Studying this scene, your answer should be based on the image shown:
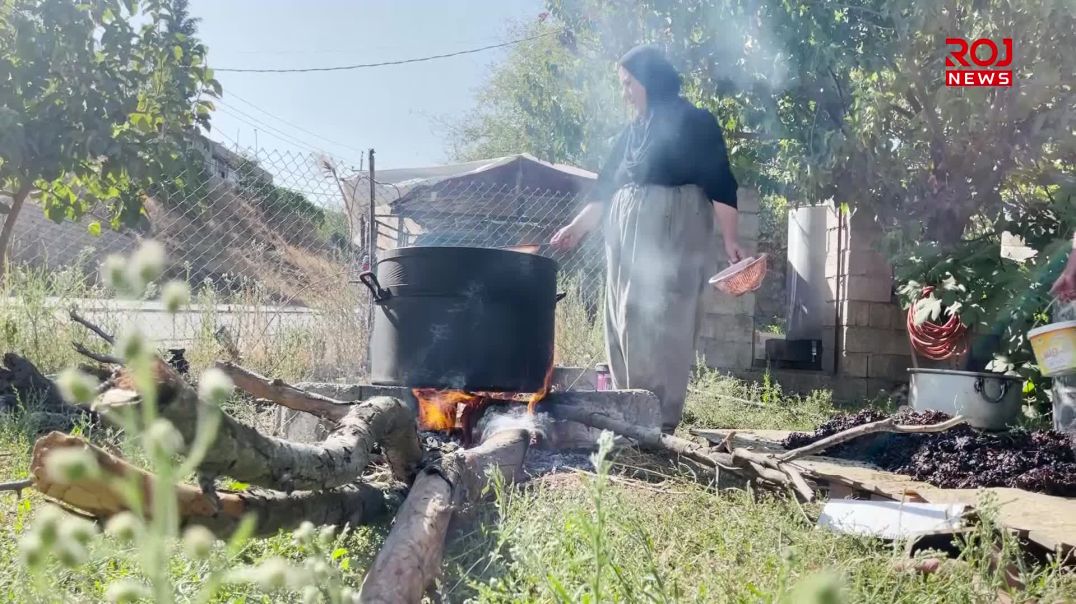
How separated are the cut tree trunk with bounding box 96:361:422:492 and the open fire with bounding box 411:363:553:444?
1009mm

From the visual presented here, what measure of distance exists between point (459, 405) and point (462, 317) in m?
0.45

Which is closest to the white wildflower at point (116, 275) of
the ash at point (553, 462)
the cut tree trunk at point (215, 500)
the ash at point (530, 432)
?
the cut tree trunk at point (215, 500)

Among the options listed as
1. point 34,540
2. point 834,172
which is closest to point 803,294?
point 834,172

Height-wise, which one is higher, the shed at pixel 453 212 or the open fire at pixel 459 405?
the shed at pixel 453 212

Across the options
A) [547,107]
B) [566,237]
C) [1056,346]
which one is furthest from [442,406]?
[547,107]

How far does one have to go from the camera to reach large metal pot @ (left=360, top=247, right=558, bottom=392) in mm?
3016

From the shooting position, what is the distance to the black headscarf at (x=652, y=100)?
3830 mm

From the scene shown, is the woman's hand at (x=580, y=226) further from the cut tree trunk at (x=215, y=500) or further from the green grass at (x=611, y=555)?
the cut tree trunk at (x=215, y=500)

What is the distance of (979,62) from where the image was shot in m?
5.07

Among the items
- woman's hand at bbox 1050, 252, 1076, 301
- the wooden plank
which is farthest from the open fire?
woman's hand at bbox 1050, 252, 1076, 301

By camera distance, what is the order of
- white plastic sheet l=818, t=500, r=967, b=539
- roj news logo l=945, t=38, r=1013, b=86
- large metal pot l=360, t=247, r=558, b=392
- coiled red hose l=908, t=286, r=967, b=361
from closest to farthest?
white plastic sheet l=818, t=500, r=967, b=539
large metal pot l=360, t=247, r=558, b=392
roj news logo l=945, t=38, r=1013, b=86
coiled red hose l=908, t=286, r=967, b=361

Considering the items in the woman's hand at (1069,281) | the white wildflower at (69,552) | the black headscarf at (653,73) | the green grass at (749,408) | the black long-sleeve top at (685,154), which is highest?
the black headscarf at (653,73)

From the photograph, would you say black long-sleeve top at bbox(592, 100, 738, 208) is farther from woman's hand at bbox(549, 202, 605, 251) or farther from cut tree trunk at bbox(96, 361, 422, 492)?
cut tree trunk at bbox(96, 361, 422, 492)

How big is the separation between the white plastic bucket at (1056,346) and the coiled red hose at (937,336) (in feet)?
8.53
